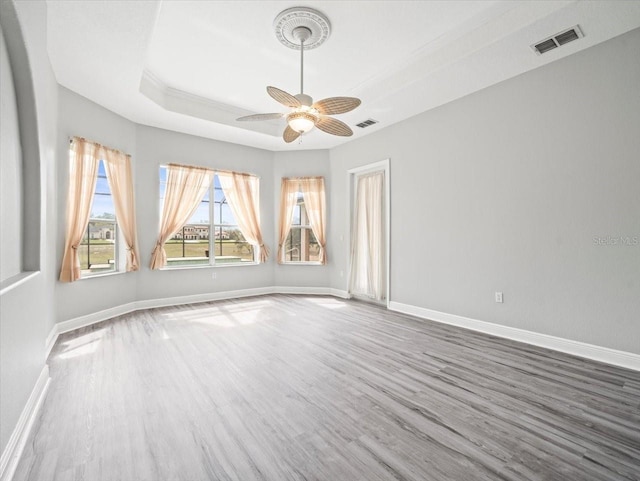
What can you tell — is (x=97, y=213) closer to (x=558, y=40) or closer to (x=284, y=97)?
(x=284, y=97)

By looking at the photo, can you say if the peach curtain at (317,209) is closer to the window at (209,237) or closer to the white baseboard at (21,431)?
the window at (209,237)

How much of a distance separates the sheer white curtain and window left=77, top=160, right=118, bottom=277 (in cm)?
396

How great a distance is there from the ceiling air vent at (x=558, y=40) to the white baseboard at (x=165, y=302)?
14.3 ft

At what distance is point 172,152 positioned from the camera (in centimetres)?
514

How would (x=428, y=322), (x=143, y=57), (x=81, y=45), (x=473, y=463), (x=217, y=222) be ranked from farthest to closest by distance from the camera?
(x=217, y=222) < (x=428, y=322) < (x=143, y=57) < (x=81, y=45) < (x=473, y=463)

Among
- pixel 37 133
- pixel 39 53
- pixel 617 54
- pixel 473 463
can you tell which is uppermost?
pixel 617 54

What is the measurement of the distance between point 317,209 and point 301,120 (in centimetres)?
310

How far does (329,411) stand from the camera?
81.6 inches

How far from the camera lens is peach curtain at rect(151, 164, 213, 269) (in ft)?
16.3

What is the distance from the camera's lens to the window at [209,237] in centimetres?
535

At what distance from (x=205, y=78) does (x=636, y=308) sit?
5.30m

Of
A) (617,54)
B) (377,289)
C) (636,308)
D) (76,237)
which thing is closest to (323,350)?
(377,289)

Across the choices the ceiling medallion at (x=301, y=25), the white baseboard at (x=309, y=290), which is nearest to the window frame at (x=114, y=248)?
the white baseboard at (x=309, y=290)

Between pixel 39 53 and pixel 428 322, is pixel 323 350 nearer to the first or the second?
pixel 428 322
